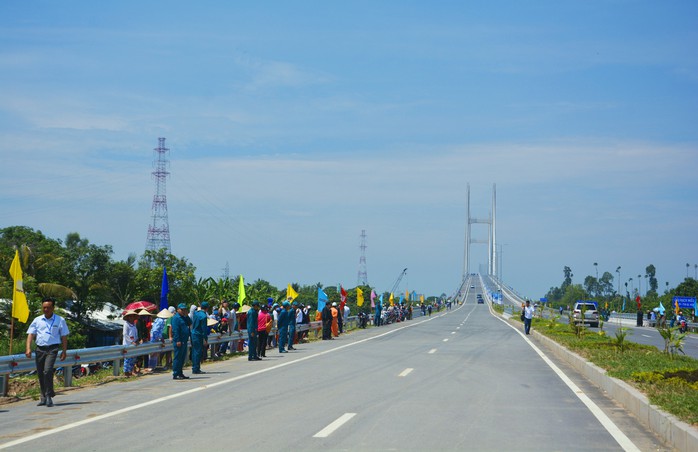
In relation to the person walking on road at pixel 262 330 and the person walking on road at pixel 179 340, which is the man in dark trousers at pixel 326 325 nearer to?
the person walking on road at pixel 262 330

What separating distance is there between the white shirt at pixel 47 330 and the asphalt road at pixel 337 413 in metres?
1.15

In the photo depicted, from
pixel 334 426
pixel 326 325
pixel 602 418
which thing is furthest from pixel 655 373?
pixel 326 325

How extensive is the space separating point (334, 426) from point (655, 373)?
6967 millimetres

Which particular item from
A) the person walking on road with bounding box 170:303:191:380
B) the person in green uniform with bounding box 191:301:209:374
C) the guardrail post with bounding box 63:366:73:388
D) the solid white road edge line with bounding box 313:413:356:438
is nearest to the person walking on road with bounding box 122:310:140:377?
the person in green uniform with bounding box 191:301:209:374

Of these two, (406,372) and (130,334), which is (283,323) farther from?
(406,372)

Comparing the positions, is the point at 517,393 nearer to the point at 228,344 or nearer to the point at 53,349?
the point at 53,349

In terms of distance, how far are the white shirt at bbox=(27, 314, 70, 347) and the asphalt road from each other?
1.15 metres

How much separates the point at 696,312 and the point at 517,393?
54042mm

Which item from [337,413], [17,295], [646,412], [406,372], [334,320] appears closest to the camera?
[646,412]

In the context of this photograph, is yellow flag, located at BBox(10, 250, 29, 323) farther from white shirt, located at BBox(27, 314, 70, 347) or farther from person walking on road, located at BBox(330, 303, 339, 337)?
person walking on road, located at BBox(330, 303, 339, 337)

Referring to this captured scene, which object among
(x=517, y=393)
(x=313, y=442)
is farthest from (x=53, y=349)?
(x=517, y=393)

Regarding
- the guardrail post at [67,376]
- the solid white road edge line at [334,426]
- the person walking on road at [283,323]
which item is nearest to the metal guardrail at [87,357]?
the guardrail post at [67,376]

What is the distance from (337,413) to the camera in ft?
41.1

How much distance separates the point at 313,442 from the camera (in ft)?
32.5
